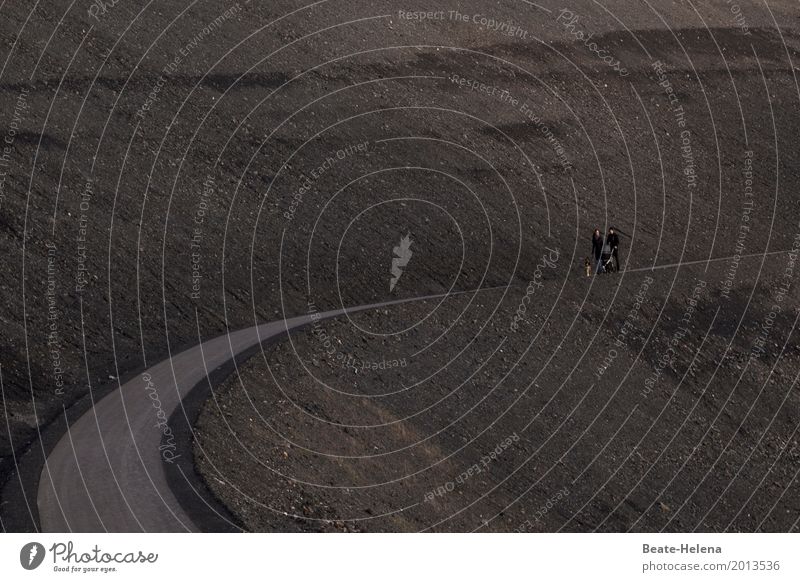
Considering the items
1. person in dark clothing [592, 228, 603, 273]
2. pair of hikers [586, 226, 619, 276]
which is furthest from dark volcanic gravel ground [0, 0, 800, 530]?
pair of hikers [586, 226, 619, 276]

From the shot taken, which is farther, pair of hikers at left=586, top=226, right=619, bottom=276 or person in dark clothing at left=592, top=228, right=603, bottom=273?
pair of hikers at left=586, top=226, right=619, bottom=276

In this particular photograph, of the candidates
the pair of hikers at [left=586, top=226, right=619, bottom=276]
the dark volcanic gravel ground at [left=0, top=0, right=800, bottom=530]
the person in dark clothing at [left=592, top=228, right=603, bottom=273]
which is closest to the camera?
Result: the dark volcanic gravel ground at [left=0, top=0, right=800, bottom=530]

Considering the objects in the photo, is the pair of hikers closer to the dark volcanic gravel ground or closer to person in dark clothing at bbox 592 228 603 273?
person in dark clothing at bbox 592 228 603 273

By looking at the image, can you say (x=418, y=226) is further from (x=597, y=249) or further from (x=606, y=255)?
(x=597, y=249)

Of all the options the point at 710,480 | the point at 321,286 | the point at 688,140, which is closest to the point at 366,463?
the point at 710,480

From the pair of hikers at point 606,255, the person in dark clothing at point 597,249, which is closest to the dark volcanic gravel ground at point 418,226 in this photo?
the person in dark clothing at point 597,249

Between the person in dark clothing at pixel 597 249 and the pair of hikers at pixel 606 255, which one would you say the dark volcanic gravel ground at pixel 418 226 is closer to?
the person in dark clothing at pixel 597 249

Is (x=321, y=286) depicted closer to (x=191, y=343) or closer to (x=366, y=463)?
(x=191, y=343)

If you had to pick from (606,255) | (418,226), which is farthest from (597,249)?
(418,226)
